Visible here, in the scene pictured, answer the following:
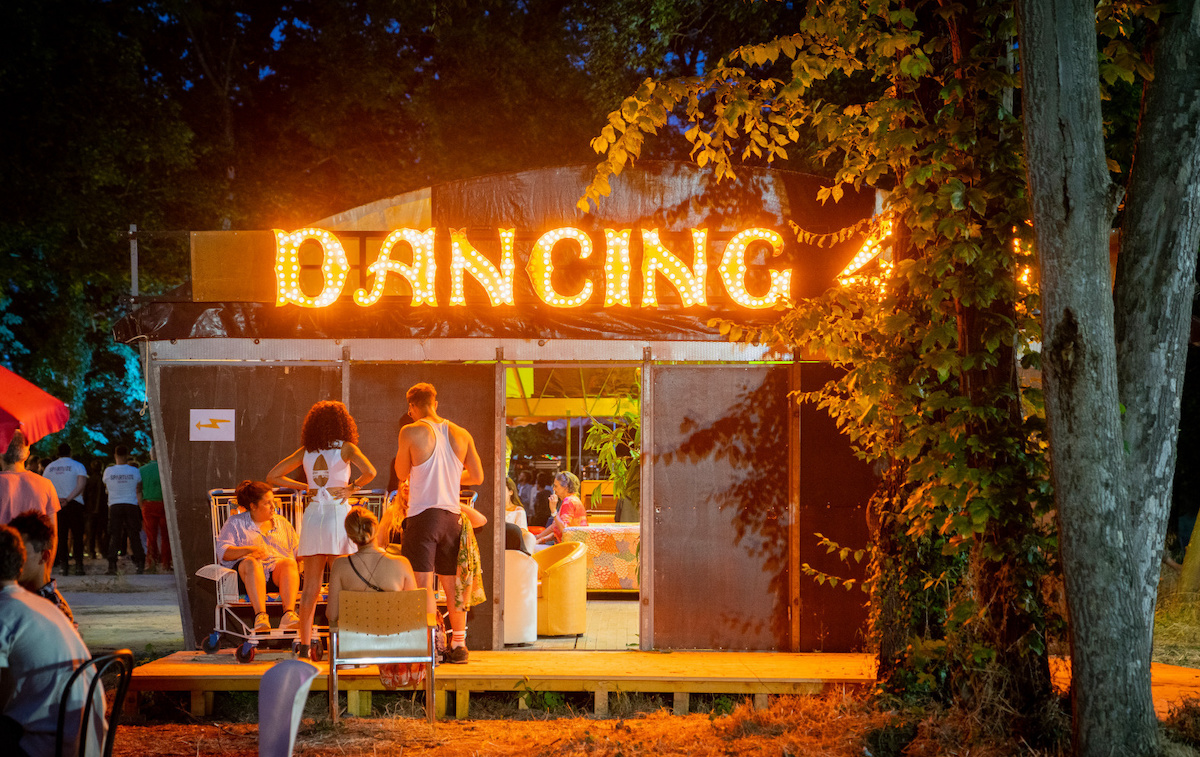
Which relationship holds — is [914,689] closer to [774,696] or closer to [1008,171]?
[774,696]

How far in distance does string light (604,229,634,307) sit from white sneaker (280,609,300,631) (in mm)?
3185

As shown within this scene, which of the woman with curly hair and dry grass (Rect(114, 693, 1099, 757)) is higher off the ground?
the woman with curly hair

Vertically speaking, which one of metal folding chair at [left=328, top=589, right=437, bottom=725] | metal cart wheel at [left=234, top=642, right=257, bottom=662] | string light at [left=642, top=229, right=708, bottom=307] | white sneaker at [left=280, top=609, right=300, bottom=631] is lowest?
metal cart wheel at [left=234, top=642, right=257, bottom=662]

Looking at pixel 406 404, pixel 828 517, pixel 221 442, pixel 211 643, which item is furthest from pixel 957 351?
pixel 221 442

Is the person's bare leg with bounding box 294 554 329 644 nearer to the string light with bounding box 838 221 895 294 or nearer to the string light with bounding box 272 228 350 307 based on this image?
the string light with bounding box 272 228 350 307

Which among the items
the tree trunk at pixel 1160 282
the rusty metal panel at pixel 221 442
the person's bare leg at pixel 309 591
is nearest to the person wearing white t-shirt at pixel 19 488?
the rusty metal panel at pixel 221 442

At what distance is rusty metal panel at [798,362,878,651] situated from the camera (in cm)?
760

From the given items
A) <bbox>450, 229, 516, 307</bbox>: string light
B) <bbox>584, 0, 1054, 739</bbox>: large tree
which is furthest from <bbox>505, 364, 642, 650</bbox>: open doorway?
<bbox>584, 0, 1054, 739</bbox>: large tree

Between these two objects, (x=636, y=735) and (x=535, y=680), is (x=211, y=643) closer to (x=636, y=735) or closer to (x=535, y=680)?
(x=535, y=680)

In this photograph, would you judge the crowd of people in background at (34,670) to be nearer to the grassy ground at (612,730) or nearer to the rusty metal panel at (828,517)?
the grassy ground at (612,730)

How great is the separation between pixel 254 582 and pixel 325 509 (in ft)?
2.31

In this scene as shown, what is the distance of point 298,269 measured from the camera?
25.2 feet

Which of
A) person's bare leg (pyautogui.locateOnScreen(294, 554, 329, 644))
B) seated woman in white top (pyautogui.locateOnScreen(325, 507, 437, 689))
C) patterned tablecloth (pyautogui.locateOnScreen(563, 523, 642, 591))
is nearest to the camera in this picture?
seated woman in white top (pyautogui.locateOnScreen(325, 507, 437, 689))

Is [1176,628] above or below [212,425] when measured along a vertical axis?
below
